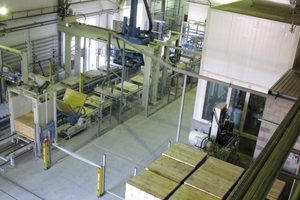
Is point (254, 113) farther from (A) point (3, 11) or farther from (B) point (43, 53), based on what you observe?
(A) point (3, 11)

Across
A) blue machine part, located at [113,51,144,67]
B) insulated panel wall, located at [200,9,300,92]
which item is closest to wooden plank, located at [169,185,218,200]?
insulated panel wall, located at [200,9,300,92]

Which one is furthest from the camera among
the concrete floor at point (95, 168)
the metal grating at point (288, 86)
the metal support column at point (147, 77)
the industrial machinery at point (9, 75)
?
the metal support column at point (147, 77)

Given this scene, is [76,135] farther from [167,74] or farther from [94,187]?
[167,74]

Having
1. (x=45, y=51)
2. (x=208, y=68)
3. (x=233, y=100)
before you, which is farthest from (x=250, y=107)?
(x=45, y=51)

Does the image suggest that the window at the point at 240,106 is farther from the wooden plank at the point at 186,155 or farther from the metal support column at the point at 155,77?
the wooden plank at the point at 186,155

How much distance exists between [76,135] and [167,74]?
16.2 ft

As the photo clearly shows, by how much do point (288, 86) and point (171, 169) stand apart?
10.9ft

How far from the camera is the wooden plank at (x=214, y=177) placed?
6395 mm

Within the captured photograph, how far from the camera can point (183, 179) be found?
680cm

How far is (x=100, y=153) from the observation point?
11383mm

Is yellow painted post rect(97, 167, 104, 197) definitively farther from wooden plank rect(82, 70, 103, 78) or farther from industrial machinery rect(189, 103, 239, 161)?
wooden plank rect(82, 70, 103, 78)

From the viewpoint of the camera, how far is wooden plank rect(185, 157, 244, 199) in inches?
252

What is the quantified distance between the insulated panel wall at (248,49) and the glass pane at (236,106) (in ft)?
2.51

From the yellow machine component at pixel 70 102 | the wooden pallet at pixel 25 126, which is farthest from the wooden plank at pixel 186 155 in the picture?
the yellow machine component at pixel 70 102
